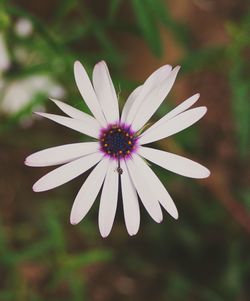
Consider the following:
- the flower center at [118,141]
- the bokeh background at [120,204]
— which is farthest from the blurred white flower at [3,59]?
the flower center at [118,141]

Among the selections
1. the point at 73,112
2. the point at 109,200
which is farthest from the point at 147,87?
the point at 109,200

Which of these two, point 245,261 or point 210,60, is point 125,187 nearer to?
point 210,60

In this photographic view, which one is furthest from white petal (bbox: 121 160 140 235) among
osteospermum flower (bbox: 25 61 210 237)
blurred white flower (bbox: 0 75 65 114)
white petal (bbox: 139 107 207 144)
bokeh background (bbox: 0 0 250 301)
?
blurred white flower (bbox: 0 75 65 114)

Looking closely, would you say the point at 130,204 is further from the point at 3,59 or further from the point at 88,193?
the point at 3,59

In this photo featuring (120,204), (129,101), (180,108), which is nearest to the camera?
(180,108)

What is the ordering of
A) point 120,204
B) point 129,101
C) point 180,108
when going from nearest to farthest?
point 180,108 < point 129,101 < point 120,204

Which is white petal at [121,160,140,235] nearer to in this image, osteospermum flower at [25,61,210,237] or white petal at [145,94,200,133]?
osteospermum flower at [25,61,210,237]

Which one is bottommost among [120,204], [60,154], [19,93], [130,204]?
[130,204]

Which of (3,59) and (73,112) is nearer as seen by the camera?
(73,112)

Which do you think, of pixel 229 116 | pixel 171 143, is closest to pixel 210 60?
pixel 171 143
